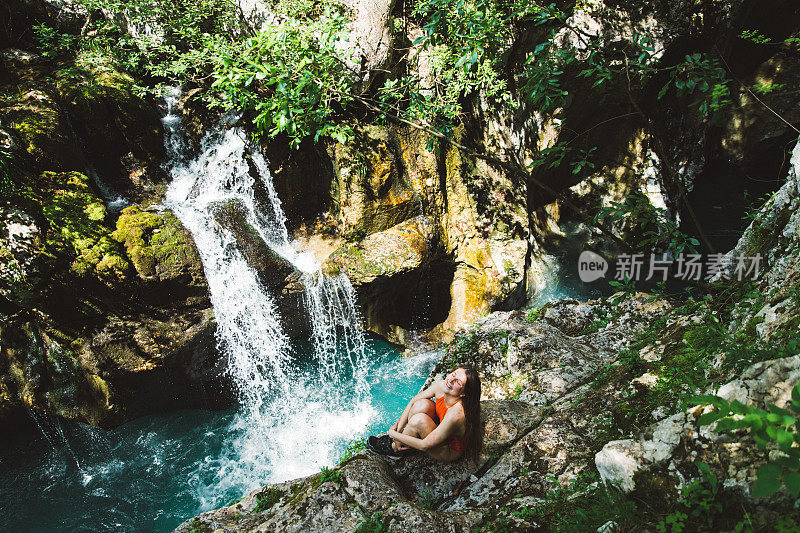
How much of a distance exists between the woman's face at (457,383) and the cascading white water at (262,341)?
11.9 feet

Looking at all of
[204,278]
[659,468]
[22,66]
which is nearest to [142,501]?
[204,278]

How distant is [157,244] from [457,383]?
18.6 feet

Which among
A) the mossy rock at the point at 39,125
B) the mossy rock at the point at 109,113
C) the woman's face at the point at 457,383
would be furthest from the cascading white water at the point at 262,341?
the woman's face at the point at 457,383

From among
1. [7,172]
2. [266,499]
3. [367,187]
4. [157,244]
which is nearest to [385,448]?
[266,499]

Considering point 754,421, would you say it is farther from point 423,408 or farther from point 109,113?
point 109,113

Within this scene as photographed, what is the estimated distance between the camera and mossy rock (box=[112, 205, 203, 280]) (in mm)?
6094

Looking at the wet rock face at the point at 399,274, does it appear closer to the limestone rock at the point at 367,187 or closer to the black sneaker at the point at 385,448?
the limestone rock at the point at 367,187

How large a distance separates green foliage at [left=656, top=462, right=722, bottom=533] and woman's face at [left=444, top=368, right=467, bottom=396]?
1.66 meters

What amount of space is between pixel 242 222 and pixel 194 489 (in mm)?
4556

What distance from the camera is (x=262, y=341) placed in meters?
7.06

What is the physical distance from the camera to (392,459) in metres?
3.46

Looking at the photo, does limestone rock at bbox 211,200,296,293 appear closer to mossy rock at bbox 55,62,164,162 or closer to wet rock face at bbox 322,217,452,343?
wet rock face at bbox 322,217,452,343

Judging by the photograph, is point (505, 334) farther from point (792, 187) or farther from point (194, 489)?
point (194, 489)

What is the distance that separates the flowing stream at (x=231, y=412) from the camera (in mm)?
5453
